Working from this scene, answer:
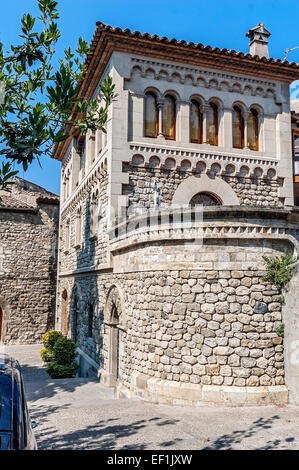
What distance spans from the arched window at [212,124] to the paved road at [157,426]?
320 inches

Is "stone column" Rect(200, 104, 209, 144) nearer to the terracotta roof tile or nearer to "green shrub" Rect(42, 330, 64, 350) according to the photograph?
"green shrub" Rect(42, 330, 64, 350)

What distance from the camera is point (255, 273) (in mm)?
7898

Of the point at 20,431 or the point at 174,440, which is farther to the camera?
the point at 174,440

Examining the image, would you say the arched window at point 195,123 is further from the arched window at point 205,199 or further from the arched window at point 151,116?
the arched window at point 205,199

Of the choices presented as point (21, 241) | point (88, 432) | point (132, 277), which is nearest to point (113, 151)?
point (132, 277)

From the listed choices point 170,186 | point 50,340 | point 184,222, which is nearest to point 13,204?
point 50,340

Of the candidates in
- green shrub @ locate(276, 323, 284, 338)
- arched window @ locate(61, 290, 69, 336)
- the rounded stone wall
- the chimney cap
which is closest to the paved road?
the rounded stone wall

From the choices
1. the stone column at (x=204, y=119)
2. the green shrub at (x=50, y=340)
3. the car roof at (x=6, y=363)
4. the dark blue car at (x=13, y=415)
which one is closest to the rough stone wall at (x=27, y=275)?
the green shrub at (x=50, y=340)

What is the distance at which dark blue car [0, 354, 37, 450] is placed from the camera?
2.94m

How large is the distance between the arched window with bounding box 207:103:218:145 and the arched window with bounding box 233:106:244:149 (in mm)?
650

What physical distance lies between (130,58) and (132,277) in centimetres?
653

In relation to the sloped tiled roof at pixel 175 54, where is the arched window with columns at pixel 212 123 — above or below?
below

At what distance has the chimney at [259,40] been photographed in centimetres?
1393
